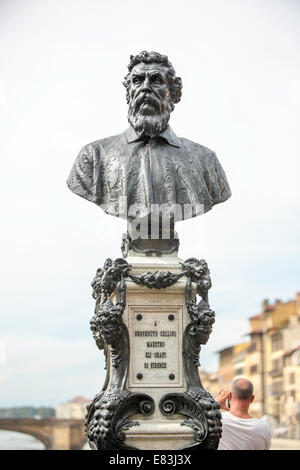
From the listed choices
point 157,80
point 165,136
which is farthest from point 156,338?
point 157,80

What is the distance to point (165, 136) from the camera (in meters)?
11.9

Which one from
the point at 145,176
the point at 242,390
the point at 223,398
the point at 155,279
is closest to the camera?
the point at 242,390

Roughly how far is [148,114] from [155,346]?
2879 millimetres

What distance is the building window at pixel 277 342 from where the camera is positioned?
62406 millimetres

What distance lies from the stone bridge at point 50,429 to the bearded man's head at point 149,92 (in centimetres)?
4351

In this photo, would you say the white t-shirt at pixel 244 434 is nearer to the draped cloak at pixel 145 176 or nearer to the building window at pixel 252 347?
the draped cloak at pixel 145 176

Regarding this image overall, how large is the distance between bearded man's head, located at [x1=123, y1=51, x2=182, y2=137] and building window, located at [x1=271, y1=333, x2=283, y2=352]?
2033 inches

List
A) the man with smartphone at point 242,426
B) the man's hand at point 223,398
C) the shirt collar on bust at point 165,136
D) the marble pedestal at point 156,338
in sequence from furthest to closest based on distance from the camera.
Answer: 1. the shirt collar on bust at point 165,136
2. the man's hand at point 223,398
3. the marble pedestal at point 156,338
4. the man with smartphone at point 242,426

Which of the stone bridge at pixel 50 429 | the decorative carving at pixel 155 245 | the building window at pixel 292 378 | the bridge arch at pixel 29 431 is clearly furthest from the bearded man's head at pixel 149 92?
the building window at pixel 292 378

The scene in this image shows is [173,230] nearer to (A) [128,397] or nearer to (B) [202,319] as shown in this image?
(B) [202,319]

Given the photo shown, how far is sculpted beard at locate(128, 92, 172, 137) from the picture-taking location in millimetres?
11586

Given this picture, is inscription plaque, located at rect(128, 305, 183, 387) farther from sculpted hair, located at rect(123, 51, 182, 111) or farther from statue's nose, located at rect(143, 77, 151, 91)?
sculpted hair, located at rect(123, 51, 182, 111)

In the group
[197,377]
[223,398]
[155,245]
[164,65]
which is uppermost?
[164,65]

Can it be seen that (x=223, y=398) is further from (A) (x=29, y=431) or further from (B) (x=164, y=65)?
(A) (x=29, y=431)
